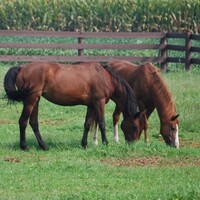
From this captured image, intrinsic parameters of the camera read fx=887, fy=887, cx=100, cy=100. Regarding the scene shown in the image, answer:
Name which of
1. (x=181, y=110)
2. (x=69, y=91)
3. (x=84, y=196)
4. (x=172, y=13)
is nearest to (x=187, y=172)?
(x=84, y=196)

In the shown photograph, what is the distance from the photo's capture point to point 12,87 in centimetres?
1543

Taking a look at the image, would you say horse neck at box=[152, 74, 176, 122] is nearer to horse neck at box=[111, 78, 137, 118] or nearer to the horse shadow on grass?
horse neck at box=[111, 78, 137, 118]

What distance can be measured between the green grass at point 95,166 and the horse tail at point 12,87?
886 millimetres

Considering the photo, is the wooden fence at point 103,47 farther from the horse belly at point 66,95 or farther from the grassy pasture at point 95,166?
the horse belly at point 66,95

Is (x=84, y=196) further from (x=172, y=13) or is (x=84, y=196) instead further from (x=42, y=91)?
(x=172, y=13)

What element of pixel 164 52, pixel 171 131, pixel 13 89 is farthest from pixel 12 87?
pixel 164 52

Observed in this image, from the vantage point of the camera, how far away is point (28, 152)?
599 inches

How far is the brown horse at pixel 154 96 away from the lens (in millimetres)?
16297

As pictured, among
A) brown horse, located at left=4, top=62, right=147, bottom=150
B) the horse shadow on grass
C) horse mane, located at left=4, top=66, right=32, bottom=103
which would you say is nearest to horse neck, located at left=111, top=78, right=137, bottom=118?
brown horse, located at left=4, top=62, right=147, bottom=150

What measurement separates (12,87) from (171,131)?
3054 millimetres

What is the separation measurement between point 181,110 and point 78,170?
292 inches

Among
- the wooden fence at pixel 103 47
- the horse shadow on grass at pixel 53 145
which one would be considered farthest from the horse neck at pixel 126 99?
the wooden fence at pixel 103 47

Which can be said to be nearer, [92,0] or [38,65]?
[38,65]

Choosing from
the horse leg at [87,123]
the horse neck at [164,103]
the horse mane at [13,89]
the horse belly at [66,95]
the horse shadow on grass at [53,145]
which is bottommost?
the horse shadow on grass at [53,145]
